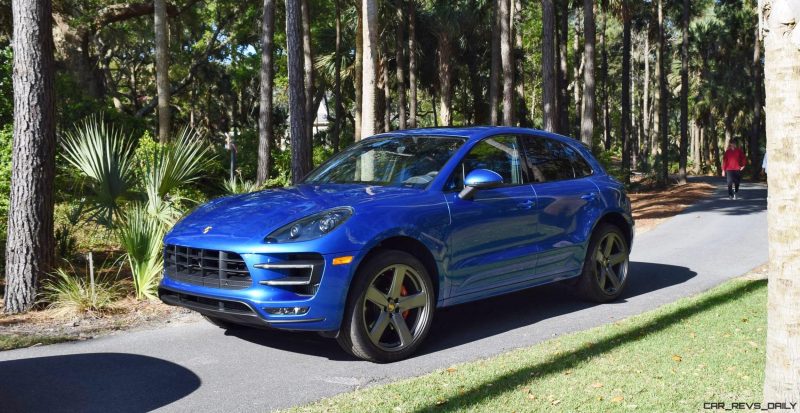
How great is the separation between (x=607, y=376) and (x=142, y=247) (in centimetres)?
518

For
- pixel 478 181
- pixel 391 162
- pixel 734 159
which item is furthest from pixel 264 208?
pixel 734 159

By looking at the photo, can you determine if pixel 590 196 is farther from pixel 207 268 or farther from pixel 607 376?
pixel 207 268

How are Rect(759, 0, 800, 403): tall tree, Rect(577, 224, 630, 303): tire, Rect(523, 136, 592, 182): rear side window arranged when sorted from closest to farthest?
Rect(759, 0, 800, 403): tall tree, Rect(523, 136, 592, 182): rear side window, Rect(577, 224, 630, 303): tire

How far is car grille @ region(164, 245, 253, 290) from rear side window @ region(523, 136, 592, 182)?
3176 millimetres

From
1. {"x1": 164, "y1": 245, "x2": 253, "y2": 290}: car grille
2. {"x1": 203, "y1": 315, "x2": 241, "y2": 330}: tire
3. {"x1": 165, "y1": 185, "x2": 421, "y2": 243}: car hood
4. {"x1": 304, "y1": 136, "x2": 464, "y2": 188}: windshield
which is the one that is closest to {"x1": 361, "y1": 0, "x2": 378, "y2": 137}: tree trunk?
{"x1": 304, "y1": 136, "x2": 464, "y2": 188}: windshield

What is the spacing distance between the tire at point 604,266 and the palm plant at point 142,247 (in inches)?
177

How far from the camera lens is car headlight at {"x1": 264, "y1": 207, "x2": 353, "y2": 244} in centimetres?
566

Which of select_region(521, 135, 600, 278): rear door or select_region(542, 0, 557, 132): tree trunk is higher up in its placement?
select_region(542, 0, 557, 132): tree trunk

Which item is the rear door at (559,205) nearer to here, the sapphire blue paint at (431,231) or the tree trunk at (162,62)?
the sapphire blue paint at (431,231)

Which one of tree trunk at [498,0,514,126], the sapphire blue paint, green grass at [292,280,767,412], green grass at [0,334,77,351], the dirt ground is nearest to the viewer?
green grass at [292,280,767,412]

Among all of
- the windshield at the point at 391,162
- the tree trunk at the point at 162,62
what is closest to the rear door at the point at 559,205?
the windshield at the point at 391,162

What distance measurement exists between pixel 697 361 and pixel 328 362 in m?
2.72

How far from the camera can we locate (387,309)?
602cm

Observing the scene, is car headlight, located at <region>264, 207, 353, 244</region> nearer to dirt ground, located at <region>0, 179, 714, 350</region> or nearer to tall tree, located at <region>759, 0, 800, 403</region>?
dirt ground, located at <region>0, 179, 714, 350</region>
